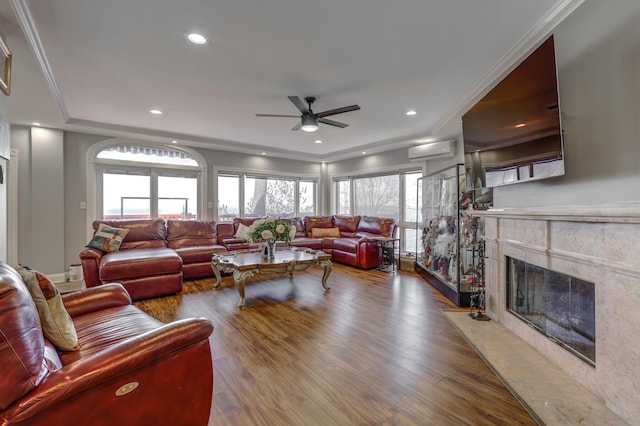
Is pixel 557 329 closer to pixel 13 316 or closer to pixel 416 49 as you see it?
pixel 416 49

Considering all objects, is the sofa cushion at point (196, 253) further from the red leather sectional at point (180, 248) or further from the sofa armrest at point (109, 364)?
the sofa armrest at point (109, 364)

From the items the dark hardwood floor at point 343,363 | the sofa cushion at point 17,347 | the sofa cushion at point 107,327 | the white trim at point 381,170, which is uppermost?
the white trim at point 381,170

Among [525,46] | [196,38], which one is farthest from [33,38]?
[525,46]

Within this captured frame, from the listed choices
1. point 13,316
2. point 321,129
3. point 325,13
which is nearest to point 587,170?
point 325,13

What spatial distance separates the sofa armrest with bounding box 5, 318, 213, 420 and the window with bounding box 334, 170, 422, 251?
5252mm

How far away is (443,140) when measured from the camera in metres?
5.12

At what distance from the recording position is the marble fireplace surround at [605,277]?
4.90 ft

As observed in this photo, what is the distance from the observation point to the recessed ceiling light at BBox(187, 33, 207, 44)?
2304 millimetres

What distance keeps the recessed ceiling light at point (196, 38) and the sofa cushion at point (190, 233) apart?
3.49 m

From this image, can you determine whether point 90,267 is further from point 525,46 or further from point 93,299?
point 525,46

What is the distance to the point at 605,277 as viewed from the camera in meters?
1.67

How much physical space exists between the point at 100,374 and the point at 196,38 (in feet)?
7.88

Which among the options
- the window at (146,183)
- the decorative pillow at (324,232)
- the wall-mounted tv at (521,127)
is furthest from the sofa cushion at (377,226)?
the window at (146,183)

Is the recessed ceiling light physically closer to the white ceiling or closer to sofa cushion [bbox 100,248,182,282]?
the white ceiling
